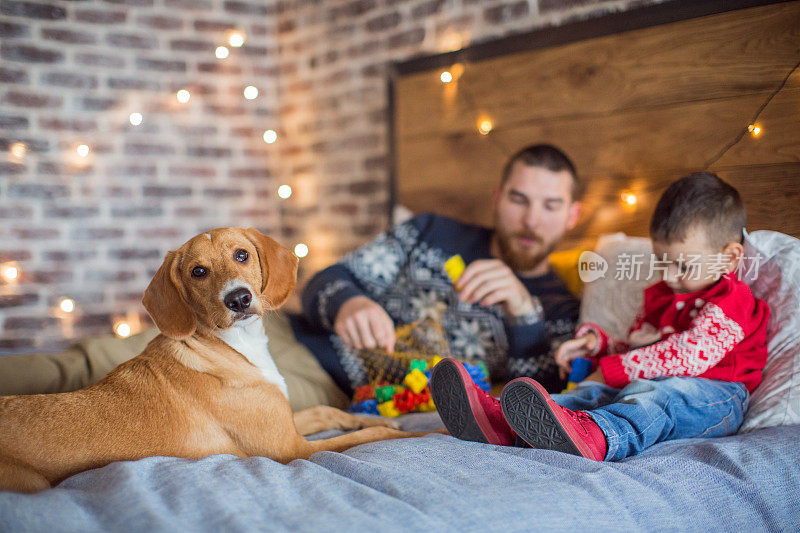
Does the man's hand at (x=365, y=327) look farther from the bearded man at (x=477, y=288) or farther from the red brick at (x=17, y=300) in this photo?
the red brick at (x=17, y=300)

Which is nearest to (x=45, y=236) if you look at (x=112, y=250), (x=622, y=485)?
(x=112, y=250)

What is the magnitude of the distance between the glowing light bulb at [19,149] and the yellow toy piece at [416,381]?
226 centimetres

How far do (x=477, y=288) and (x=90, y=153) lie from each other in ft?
7.23

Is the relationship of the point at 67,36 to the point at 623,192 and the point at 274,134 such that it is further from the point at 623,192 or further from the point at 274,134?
the point at 623,192

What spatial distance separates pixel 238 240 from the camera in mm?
1638

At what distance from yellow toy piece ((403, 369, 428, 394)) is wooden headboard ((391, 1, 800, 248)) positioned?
2.72ft

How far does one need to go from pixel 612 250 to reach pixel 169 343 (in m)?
1.46

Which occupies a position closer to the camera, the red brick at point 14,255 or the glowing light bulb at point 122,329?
the red brick at point 14,255

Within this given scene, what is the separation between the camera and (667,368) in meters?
1.62

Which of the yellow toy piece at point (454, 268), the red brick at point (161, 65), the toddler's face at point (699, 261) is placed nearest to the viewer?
the toddler's face at point (699, 261)

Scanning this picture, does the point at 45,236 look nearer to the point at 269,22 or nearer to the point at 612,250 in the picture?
the point at 269,22

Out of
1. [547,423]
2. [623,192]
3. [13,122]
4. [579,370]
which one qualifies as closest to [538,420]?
[547,423]

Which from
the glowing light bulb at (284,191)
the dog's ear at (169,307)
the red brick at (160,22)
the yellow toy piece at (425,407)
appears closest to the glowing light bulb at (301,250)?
the glowing light bulb at (284,191)

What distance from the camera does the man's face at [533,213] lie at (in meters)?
2.29
